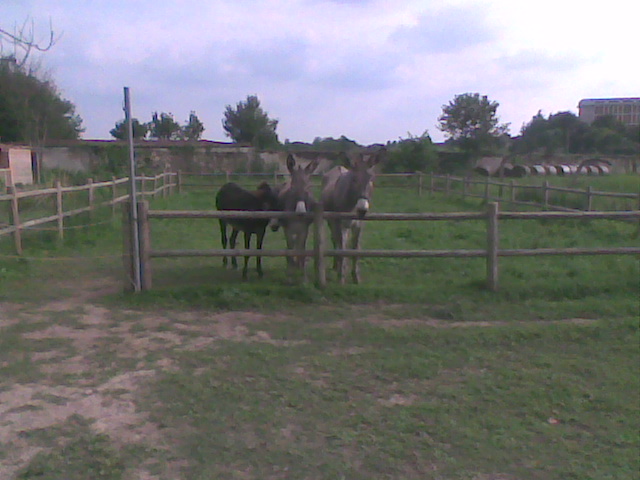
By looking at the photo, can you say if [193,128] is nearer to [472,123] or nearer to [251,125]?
[251,125]

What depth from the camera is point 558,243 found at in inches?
412

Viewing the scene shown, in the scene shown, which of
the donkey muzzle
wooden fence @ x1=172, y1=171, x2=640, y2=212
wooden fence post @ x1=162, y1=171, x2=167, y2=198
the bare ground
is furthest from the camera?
wooden fence post @ x1=162, y1=171, x2=167, y2=198

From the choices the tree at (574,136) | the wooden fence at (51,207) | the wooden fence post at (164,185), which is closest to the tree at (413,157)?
the tree at (574,136)

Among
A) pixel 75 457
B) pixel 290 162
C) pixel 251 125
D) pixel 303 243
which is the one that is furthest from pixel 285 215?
pixel 251 125

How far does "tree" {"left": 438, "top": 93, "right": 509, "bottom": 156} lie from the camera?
43375mm

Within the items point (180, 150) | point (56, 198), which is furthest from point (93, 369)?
point (180, 150)

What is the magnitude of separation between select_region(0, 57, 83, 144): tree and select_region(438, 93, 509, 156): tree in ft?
93.0

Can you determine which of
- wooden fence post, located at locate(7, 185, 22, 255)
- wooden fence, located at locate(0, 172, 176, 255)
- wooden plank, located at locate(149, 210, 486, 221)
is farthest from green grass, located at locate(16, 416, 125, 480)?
wooden fence post, located at locate(7, 185, 22, 255)

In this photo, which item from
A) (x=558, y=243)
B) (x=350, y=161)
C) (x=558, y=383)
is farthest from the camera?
(x=558, y=243)

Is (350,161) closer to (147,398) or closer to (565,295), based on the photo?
(565,295)

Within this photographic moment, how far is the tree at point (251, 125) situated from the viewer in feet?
152

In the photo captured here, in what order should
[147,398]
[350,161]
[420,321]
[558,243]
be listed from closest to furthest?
[147,398] < [420,321] < [350,161] < [558,243]

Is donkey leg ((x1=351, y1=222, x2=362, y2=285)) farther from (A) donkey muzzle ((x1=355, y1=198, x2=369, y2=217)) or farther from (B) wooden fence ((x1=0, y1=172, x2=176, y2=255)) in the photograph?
(B) wooden fence ((x1=0, y1=172, x2=176, y2=255))

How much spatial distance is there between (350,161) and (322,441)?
4537 mm
